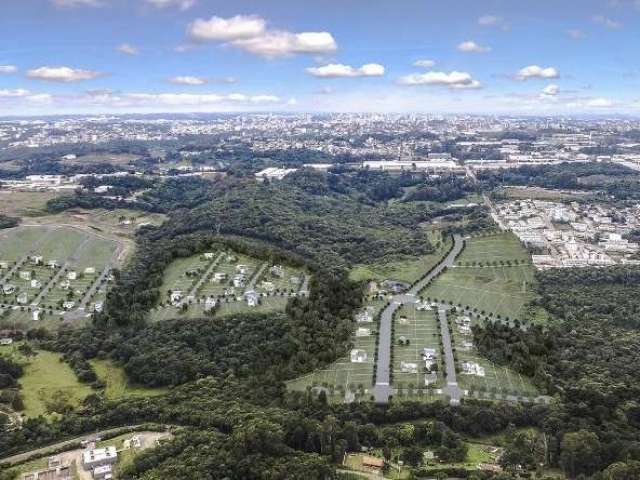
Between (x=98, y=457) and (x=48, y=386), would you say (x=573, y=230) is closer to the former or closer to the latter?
(x=48, y=386)

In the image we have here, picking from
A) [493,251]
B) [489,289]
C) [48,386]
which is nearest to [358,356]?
[489,289]

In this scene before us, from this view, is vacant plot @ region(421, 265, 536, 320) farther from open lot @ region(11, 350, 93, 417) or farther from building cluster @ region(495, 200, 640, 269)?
open lot @ region(11, 350, 93, 417)

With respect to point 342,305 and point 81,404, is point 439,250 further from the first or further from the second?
point 81,404

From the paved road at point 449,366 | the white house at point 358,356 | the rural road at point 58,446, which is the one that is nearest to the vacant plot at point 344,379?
the white house at point 358,356

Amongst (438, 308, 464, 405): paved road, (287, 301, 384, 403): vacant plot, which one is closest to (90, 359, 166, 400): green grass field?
(287, 301, 384, 403): vacant plot

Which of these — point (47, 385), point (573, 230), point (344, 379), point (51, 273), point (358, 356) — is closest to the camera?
point (344, 379)

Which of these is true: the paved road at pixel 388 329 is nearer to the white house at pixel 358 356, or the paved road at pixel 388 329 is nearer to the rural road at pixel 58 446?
the white house at pixel 358 356
